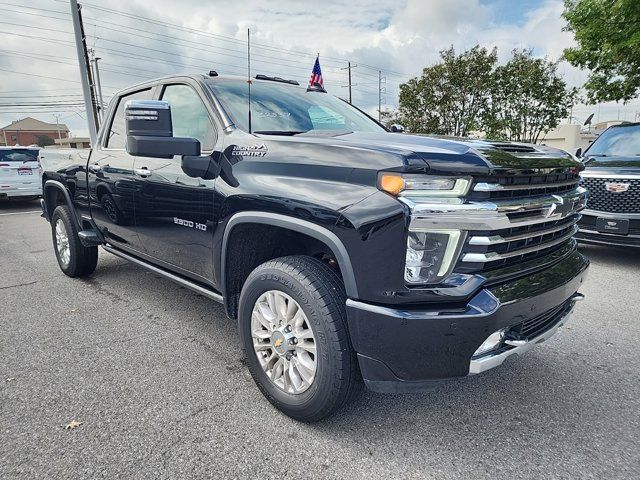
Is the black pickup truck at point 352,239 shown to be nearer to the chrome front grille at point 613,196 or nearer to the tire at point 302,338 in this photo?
the tire at point 302,338

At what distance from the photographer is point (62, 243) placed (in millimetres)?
5121

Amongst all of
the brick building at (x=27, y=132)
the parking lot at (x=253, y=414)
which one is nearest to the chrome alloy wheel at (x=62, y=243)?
the parking lot at (x=253, y=414)

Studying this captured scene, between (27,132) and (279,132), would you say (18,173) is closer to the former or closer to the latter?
(279,132)

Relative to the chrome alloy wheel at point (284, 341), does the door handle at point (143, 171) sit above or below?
above

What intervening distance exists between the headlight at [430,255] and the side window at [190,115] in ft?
5.04

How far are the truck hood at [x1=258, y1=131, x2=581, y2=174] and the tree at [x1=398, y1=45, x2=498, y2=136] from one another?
1995 centimetres

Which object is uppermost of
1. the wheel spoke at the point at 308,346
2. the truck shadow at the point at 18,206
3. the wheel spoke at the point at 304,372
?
the wheel spoke at the point at 308,346

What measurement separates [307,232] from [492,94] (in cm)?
2303

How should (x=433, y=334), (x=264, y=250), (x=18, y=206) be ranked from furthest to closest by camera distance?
(x=18, y=206)
(x=264, y=250)
(x=433, y=334)

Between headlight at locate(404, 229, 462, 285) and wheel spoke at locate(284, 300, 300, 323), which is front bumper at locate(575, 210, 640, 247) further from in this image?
wheel spoke at locate(284, 300, 300, 323)

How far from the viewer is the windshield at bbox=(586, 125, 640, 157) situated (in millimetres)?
6234

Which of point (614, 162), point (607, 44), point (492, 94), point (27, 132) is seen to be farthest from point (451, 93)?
point (27, 132)

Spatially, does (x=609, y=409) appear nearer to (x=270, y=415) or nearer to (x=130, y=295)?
(x=270, y=415)

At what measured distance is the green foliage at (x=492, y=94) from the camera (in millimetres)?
21469
